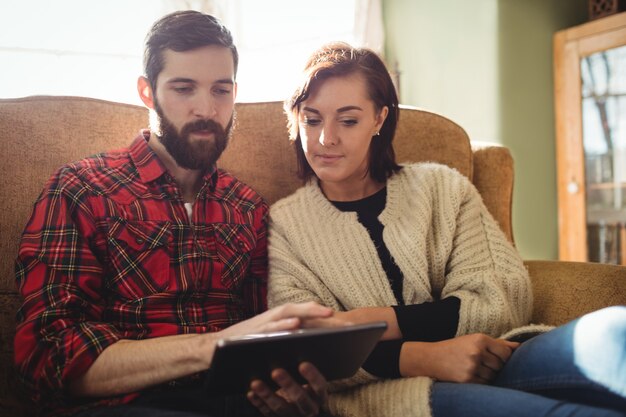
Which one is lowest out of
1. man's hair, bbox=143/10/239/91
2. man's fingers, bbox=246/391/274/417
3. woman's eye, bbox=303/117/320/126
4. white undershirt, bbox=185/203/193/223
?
man's fingers, bbox=246/391/274/417

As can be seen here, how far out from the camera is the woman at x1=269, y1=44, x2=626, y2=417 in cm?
115

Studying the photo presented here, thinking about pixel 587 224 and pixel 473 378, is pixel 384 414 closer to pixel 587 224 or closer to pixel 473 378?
pixel 473 378

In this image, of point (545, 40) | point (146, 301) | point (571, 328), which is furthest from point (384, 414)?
point (545, 40)

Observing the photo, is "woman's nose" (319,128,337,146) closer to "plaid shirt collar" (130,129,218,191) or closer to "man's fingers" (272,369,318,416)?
"plaid shirt collar" (130,129,218,191)

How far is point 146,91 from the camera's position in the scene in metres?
1.35

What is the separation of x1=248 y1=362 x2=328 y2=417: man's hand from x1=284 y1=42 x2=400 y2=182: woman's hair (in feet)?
2.17

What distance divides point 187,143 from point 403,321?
619mm

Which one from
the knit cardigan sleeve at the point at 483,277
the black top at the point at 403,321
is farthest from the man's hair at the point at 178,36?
the knit cardigan sleeve at the point at 483,277

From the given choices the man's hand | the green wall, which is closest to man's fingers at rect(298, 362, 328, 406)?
the man's hand

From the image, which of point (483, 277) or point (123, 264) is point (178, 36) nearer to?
point (123, 264)

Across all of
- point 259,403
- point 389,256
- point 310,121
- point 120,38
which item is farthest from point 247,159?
point 120,38

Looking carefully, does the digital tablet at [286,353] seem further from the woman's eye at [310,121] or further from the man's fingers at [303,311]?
the woman's eye at [310,121]

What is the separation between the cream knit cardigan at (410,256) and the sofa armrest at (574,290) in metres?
0.10

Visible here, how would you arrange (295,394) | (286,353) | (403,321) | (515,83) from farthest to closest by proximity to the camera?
(515,83)
(403,321)
(295,394)
(286,353)
